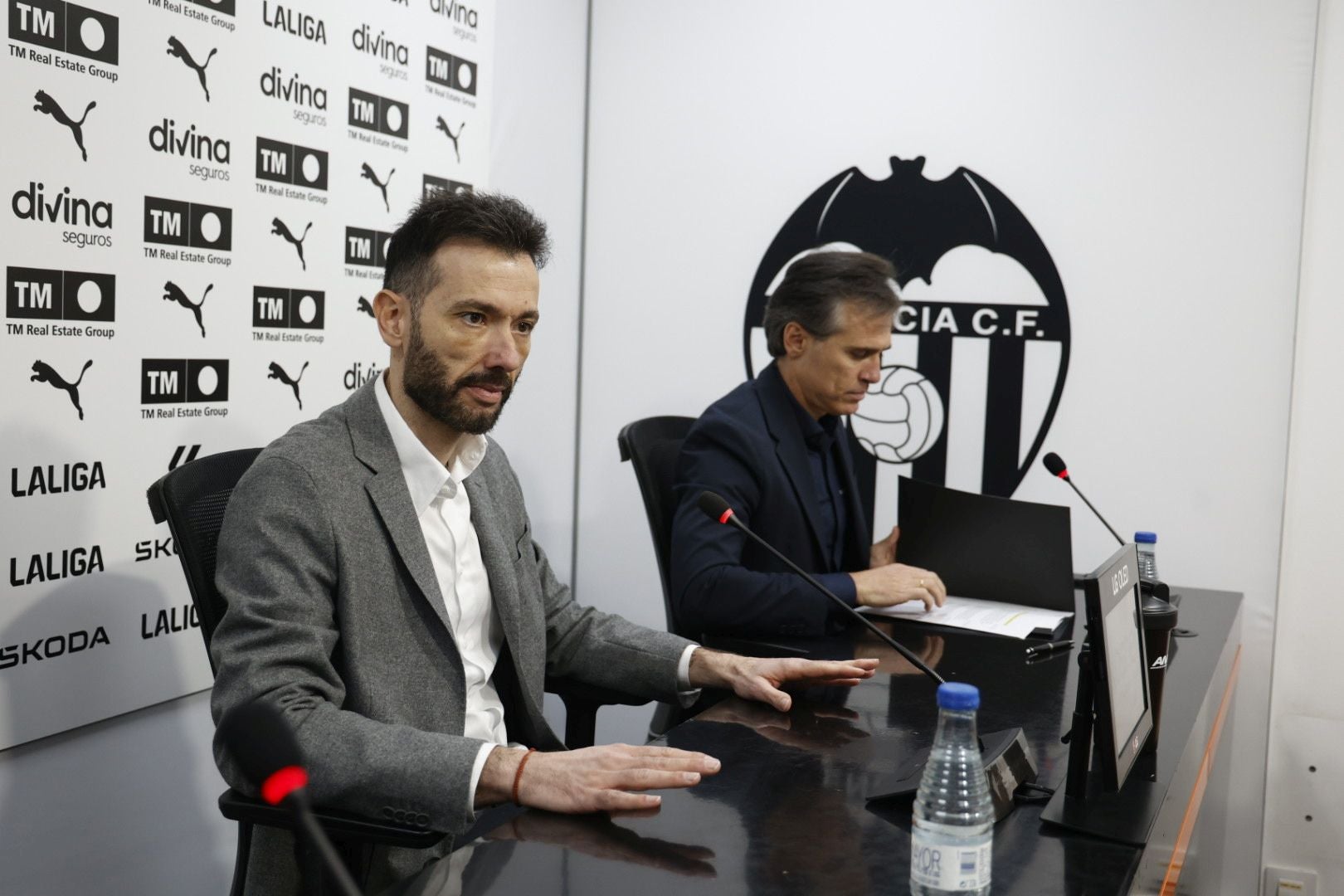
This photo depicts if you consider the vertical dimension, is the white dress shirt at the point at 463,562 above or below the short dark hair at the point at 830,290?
below

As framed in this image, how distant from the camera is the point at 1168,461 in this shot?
312 centimetres

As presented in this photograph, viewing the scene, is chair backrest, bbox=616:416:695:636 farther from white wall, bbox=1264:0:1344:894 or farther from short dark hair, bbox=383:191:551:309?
white wall, bbox=1264:0:1344:894

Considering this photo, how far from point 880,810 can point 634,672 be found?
24.2 inches

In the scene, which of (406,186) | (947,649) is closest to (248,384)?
(406,186)

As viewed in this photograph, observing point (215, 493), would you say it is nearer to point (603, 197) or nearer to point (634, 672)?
point (634, 672)

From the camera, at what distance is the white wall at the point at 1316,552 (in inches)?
115

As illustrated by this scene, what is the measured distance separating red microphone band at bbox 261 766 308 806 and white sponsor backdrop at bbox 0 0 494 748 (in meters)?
1.36

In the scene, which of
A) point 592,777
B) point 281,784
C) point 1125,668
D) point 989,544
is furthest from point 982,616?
point 281,784

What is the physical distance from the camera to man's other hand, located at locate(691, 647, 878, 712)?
1752 millimetres

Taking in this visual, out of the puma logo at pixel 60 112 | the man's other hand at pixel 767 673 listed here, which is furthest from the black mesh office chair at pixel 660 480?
the puma logo at pixel 60 112

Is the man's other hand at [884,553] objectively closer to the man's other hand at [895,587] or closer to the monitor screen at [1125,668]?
the man's other hand at [895,587]

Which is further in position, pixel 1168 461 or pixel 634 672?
pixel 1168 461

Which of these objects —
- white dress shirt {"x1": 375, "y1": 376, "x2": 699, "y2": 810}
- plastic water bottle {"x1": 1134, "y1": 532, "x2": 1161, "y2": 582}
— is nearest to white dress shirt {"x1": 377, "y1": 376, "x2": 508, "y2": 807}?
white dress shirt {"x1": 375, "y1": 376, "x2": 699, "y2": 810}

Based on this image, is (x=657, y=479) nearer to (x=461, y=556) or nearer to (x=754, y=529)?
(x=754, y=529)
